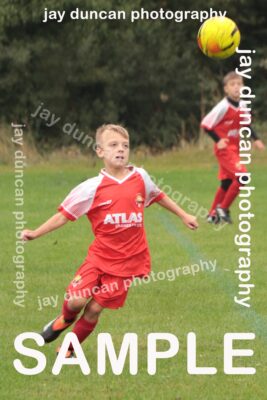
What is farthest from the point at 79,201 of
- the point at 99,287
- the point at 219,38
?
the point at 219,38

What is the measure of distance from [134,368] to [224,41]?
20.0ft

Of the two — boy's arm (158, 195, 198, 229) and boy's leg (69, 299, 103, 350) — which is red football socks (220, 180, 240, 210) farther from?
boy's leg (69, 299, 103, 350)

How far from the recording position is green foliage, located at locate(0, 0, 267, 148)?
3350cm

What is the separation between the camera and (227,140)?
14812 millimetres

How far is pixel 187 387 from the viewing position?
6.70m

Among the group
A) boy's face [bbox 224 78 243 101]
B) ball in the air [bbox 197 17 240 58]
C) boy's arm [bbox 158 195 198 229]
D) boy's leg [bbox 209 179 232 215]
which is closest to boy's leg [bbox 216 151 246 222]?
boy's leg [bbox 209 179 232 215]

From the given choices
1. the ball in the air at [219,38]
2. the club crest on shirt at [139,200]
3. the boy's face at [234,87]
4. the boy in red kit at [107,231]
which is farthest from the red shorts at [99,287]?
the boy's face at [234,87]

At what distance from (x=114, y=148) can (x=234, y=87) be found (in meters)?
7.51

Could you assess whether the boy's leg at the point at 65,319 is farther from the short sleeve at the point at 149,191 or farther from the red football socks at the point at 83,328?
the short sleeve at the point at 149,191

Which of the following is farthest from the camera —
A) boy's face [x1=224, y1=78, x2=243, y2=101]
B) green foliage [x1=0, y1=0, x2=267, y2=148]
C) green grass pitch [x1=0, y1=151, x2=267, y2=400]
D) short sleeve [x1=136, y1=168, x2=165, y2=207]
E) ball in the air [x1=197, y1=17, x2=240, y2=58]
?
green foliage [x1=0, y1=0, x2=267, y2=148]

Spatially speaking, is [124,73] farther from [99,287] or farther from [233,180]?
[99,287]

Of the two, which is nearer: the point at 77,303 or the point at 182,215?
the point at 77,303

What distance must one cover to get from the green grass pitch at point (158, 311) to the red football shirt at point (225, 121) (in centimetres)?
A: 115

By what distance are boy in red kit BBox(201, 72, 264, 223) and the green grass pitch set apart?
1.14 feet
